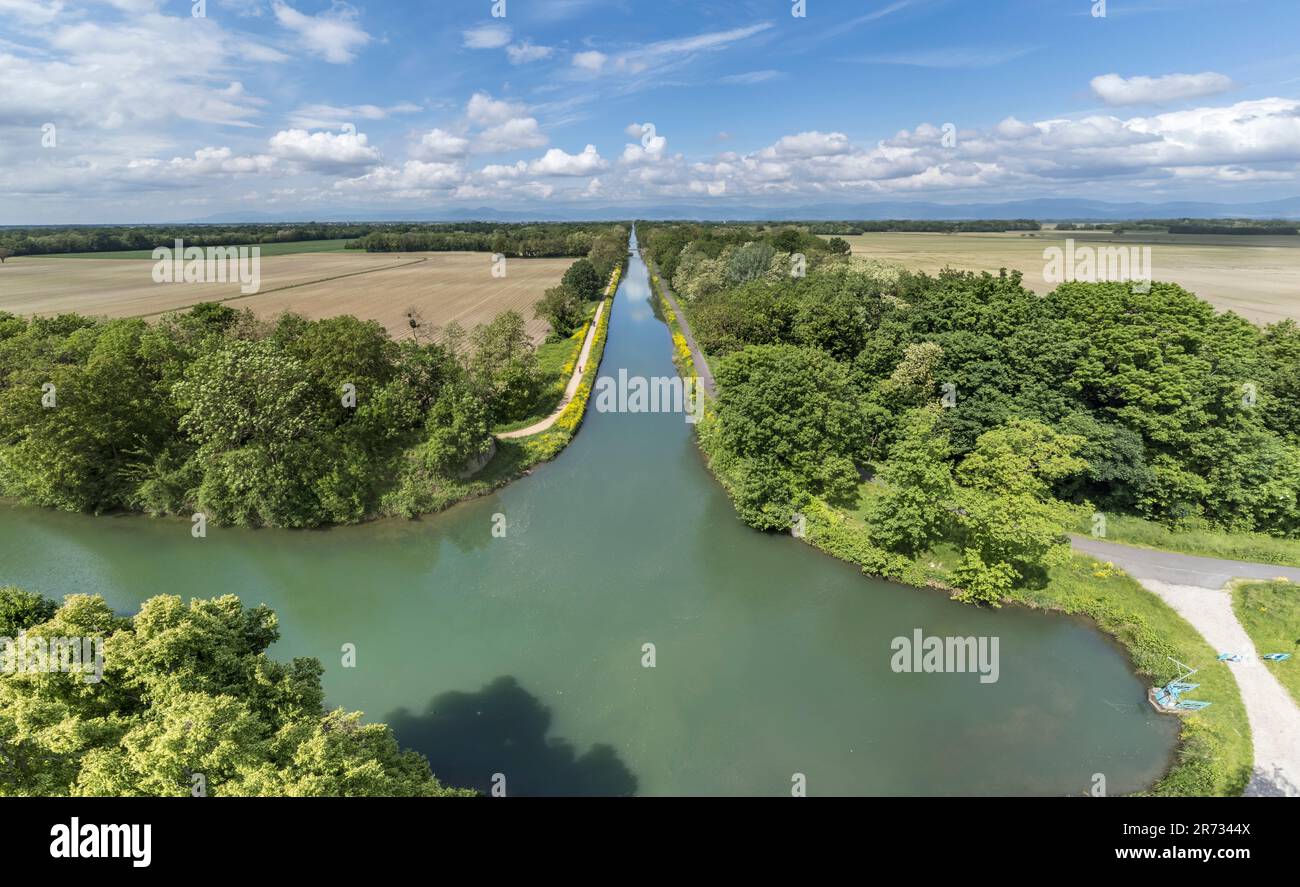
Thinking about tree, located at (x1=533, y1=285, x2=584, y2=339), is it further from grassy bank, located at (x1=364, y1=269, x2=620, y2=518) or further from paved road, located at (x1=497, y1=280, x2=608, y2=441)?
grassy bank, located at (x1=364, y1=269, x2=620, y2=518)

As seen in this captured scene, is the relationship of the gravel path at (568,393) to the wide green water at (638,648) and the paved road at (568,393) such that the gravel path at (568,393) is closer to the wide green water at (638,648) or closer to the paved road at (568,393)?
the paved road at (568,393)

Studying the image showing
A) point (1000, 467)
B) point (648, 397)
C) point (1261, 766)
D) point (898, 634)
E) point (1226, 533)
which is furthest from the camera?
point (648, 397)

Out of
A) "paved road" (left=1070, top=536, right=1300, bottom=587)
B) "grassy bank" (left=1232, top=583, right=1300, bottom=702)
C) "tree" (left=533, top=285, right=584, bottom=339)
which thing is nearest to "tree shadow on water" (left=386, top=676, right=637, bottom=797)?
"grassy bank" (left=1232, top=583, right=1300, bottom=702)

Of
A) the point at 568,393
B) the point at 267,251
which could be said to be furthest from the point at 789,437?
the point at 267,251

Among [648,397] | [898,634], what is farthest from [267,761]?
[648,397]

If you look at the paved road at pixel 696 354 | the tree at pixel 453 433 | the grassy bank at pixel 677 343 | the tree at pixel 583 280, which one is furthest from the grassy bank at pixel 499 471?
the tree at pixel 583 280
